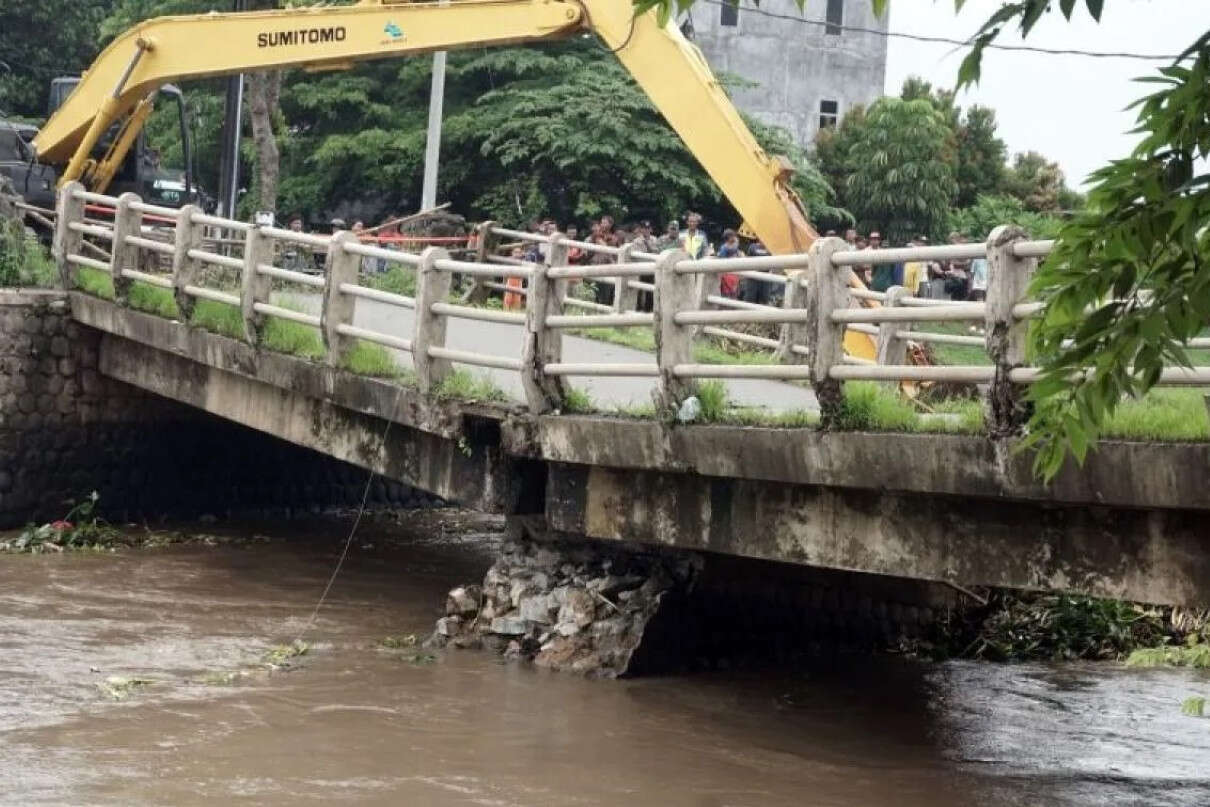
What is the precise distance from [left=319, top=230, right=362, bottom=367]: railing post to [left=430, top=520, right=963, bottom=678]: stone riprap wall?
208 centimetres

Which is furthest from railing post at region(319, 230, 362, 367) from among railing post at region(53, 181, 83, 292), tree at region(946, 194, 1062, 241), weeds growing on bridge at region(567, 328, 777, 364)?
tree at region(946, 194, 1062, 241)

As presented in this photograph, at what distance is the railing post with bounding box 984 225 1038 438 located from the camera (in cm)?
912

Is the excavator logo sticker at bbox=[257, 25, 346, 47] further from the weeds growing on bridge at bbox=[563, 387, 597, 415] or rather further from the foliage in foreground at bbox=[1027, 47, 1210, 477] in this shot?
the foliage in foreground at bbox=[1027, 47, 1210, 477]

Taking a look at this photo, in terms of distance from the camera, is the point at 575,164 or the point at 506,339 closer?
the point at 506,339

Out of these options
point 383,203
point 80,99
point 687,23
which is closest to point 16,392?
point 80,99

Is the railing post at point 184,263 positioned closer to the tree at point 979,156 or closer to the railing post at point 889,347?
the railing post at point 889,347

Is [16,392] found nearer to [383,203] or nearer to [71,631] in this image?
[71,631]

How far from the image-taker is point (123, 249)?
1809 cm

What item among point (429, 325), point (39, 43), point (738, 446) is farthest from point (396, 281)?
point (39, 43)

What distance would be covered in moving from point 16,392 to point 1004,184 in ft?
95.9

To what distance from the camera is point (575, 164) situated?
33031 mm

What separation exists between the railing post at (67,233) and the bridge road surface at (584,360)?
2.42m

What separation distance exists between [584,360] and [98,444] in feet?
19.3

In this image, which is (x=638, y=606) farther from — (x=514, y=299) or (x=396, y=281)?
(x=396, y=281)
